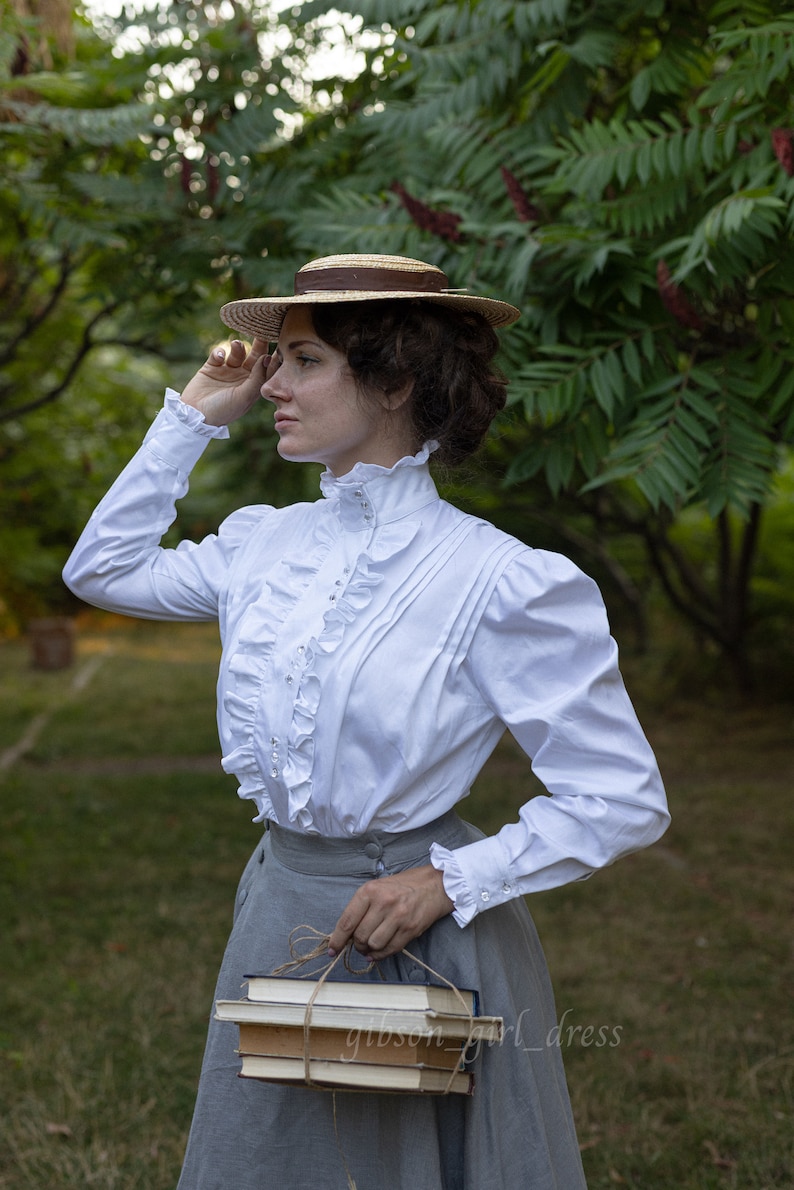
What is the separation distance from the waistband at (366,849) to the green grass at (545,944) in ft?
5.75

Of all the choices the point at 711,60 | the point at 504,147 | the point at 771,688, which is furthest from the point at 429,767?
the point at 771,688

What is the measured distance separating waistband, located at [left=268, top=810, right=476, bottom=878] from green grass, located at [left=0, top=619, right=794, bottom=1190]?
1.75 meters

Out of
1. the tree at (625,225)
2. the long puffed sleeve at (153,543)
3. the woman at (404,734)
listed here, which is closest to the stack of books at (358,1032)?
the woman at (404,734)

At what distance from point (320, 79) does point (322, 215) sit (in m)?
1.49

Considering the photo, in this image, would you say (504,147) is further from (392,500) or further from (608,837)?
(608,837)

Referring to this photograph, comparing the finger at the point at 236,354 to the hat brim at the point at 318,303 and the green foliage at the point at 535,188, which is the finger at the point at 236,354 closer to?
the hat brim at the point at 318,303

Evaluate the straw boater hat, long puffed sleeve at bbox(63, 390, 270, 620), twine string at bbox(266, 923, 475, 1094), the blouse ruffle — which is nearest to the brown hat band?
the straw boater hat

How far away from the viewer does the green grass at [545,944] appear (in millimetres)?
3330

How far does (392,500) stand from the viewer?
1892 millimetres

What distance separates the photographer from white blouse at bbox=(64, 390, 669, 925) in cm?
170

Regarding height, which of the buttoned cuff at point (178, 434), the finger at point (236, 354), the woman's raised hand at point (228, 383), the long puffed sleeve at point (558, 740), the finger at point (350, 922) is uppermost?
the finger at point (236, 354)

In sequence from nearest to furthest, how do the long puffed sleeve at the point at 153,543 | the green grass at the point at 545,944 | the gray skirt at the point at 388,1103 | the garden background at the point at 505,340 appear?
1. the gray skirt at the point at 388,1103
2. the long puffed sleeve at the point at 153,543
3. the garden background at the point at 505,340
4. the green grass at the point at 545,944

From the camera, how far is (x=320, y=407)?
1.84 m

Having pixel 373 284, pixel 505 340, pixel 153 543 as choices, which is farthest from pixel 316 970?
pixel 505 340
